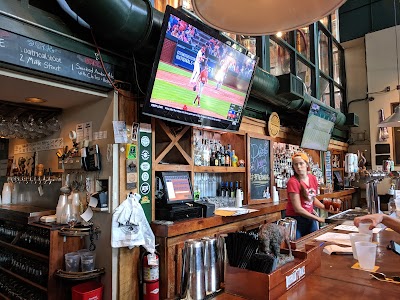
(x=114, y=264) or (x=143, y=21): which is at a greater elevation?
(x=143, y=21)

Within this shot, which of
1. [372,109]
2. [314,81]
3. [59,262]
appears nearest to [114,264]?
[59,262]

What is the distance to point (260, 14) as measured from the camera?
138 centimetres

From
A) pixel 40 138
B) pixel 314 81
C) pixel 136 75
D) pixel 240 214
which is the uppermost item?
pixel 314 81

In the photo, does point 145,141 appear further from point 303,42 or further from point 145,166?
point 303,42

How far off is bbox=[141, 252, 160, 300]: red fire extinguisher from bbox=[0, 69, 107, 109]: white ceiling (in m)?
1.46

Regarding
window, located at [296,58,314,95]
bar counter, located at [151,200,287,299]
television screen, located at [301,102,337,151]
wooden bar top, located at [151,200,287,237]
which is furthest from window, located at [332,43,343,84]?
bar counter, located at [151,200,287,299]

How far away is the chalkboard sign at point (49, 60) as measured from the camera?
6.24 ft

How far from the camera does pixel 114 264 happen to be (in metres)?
2.51

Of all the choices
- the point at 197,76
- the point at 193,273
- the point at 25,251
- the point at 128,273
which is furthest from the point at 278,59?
the point at 193,273

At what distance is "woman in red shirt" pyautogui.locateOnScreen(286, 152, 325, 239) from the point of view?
3381mm

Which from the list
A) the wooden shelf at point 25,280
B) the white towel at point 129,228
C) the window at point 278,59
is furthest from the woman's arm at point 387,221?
the window at point 278,59

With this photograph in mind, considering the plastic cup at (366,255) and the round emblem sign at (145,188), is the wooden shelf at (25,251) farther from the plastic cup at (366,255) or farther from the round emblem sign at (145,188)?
the plastic cup at (366,255)

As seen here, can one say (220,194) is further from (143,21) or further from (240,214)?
(143,21)

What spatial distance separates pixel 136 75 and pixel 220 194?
2.08m
